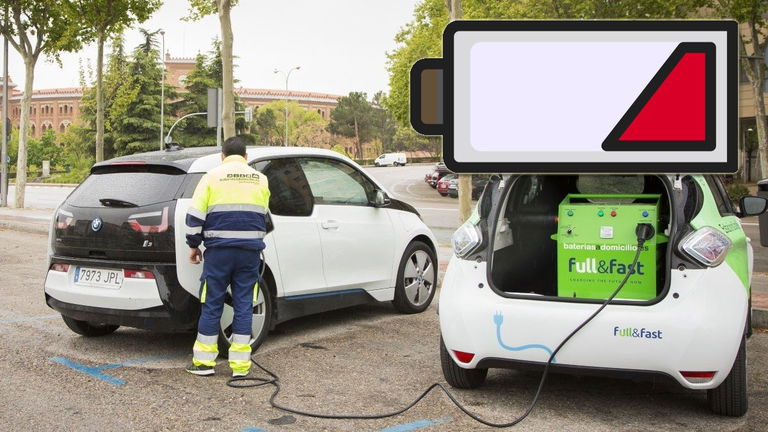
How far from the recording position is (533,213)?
18.8 feet

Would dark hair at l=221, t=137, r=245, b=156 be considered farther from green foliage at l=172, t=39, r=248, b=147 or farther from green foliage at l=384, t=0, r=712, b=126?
green foliage at l=172, t=39, r=248, b=147

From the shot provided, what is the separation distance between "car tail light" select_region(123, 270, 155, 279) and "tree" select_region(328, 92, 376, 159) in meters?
116

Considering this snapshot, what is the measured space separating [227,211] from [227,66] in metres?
11.8

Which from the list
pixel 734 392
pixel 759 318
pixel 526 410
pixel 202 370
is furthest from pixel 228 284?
pixel 759 318

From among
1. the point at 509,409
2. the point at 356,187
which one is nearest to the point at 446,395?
the point at 509,409

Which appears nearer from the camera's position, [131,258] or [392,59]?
[131,258]

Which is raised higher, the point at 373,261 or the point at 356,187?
the point at 356,187

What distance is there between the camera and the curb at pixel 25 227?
18438mm

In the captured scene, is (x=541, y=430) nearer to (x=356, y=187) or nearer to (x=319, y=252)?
(x=319, y=252)

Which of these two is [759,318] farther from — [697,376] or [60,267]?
[60,267]

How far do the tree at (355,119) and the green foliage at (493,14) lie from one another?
63076 mm

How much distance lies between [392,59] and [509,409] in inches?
2079

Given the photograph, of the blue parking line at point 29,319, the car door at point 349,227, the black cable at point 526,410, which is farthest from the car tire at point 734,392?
the blue parking line at point 29,319

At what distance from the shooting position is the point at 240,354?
18.5ft
